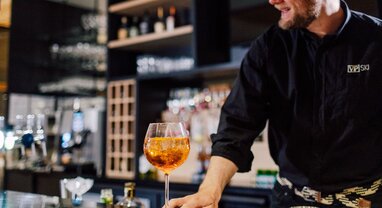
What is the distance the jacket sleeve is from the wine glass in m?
0.32

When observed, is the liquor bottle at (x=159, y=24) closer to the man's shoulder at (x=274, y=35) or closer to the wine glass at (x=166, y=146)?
the man's shoulder at (x=274, y=35)

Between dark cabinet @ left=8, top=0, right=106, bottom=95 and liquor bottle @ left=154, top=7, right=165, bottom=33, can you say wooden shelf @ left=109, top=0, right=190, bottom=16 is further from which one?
dark cabinet @ left=8, top=0, right=106, bottom=95

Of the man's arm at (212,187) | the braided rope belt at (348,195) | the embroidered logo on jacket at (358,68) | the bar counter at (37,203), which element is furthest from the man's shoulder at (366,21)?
the bar counter at (37,203)

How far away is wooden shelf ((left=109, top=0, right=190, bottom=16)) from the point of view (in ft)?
11.8

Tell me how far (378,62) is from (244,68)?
1.45 ft

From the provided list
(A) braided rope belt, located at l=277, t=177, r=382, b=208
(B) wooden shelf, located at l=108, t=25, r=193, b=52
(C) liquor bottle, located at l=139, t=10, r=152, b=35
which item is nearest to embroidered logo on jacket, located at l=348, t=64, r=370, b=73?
(A) braided rope belt, located at l=277, t=177, r=382, b=208

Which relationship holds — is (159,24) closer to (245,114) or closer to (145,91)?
(145,91)

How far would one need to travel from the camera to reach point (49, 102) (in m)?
5.45

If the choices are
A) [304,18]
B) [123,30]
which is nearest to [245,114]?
[304,18]

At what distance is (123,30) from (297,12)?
2.65 meters

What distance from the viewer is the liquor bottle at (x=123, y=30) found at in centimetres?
383

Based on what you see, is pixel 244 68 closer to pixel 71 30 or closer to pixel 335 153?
pixel 335 153

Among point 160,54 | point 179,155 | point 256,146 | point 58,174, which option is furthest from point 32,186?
point 179,155

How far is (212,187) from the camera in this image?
4.00 ft
